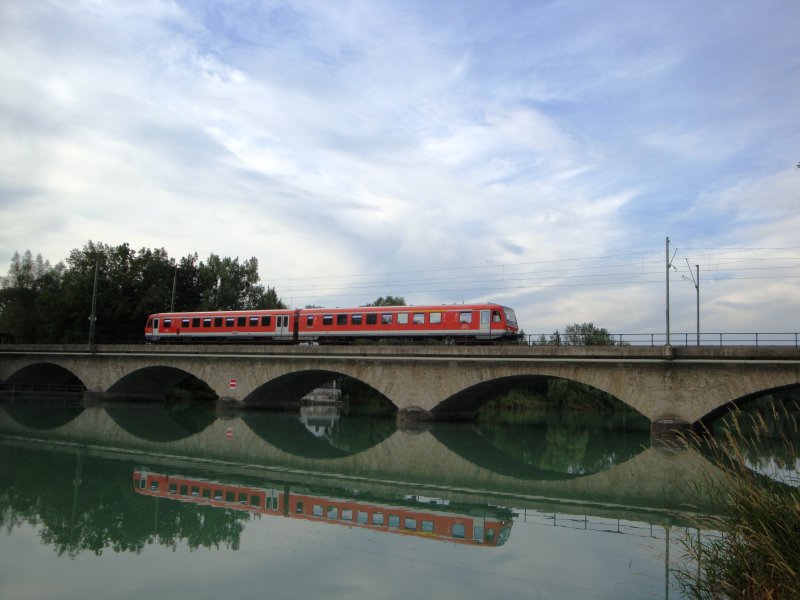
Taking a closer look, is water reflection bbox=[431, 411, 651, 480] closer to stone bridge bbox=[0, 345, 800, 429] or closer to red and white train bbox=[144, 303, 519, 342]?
stone bridge bbox=[0, 345, 800, 429]

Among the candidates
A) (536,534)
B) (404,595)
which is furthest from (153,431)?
(404,595)

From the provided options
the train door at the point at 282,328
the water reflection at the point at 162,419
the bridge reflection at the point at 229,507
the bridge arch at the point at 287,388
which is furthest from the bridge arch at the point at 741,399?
the train door at the point at 282,328

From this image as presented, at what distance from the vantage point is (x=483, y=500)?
53.7 ft

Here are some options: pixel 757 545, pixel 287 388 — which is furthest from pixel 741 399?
pixel 287 388

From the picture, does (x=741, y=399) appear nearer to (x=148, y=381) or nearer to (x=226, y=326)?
(x=226, y=326)

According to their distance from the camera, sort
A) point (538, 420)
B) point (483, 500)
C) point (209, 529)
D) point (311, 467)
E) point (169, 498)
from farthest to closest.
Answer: point (538, 420) → point (311, 467) → point (483, 500) → point (169, 498) → point (209, 529)

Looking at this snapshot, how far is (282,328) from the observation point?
4056 cm

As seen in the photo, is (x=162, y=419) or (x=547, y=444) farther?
(x=162, y=419)

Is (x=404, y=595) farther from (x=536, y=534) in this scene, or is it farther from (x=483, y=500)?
(x=483, y=500)

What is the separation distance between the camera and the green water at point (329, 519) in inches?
372

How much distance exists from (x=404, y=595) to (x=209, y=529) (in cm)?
491

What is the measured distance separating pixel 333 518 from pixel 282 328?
90.4ft

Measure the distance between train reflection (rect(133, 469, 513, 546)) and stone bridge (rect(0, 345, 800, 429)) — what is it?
15.4 m

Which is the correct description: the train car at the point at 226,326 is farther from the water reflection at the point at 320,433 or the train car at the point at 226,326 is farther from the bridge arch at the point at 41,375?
the bridge arch at the point at 41,375
